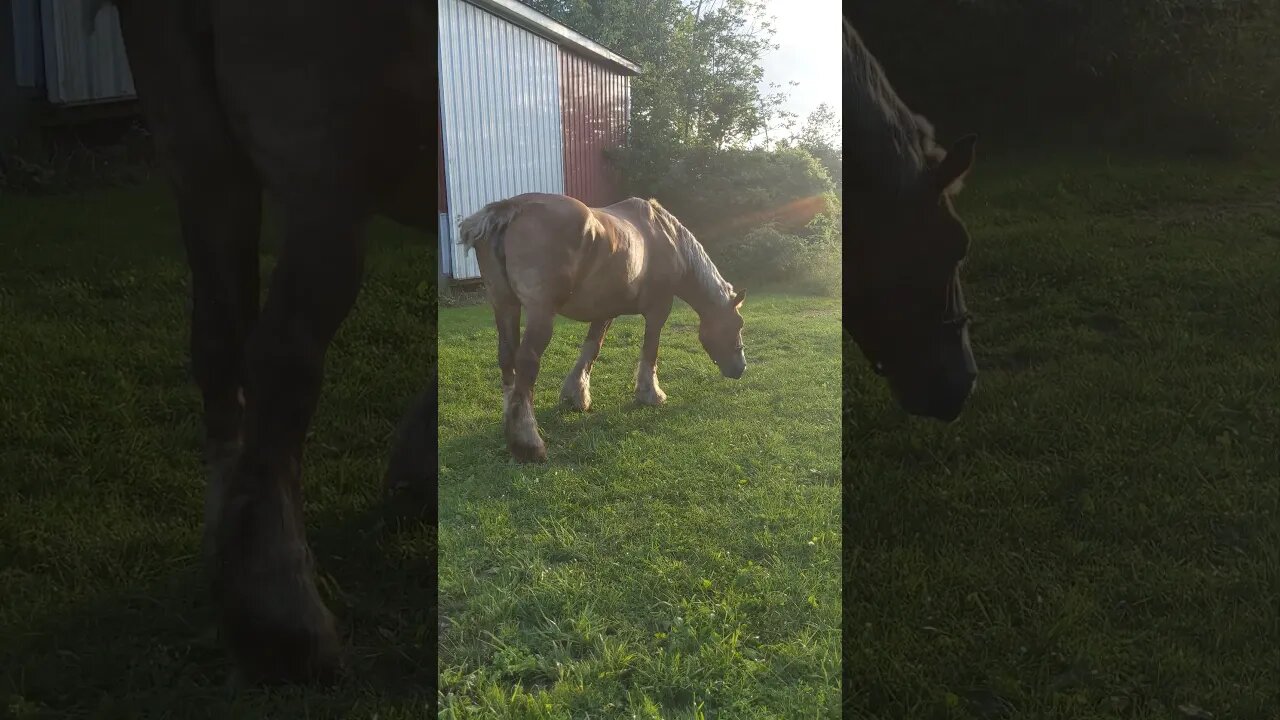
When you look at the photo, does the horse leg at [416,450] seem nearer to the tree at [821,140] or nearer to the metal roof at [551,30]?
the metal roof at [551,30]

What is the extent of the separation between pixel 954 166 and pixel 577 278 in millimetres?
1034

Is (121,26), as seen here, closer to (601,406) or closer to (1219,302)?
(601,406)

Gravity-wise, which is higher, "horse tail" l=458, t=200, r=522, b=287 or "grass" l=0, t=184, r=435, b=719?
"horse tail" l=458, t=200, r=522, b=287

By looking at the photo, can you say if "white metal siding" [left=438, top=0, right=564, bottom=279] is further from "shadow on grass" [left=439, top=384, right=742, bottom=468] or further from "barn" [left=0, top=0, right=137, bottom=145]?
"barn" [left=0, top=0, right=137, bottom=145]

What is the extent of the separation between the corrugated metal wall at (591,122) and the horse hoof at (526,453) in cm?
54

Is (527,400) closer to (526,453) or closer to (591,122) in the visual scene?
(526,453)

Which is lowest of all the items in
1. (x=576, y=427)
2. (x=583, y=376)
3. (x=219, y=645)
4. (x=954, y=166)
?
(x=219, y=645)

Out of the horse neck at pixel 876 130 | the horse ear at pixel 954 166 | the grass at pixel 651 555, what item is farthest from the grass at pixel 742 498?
the horse ear at pixel 954 166

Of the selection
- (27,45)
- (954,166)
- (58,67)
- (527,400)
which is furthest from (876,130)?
(27,45)

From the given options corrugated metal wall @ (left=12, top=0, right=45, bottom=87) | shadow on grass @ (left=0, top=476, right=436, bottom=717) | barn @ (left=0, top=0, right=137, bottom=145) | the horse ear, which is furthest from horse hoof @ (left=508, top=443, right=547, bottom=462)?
corrugated metal wall @ (left=12, top=0, right=45, bottom=87)

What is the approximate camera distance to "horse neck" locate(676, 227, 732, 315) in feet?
6.57

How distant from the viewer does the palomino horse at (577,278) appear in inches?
78.3

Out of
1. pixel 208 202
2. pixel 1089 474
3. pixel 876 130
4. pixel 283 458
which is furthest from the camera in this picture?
pixel 1089 474

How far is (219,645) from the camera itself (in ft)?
7.78
